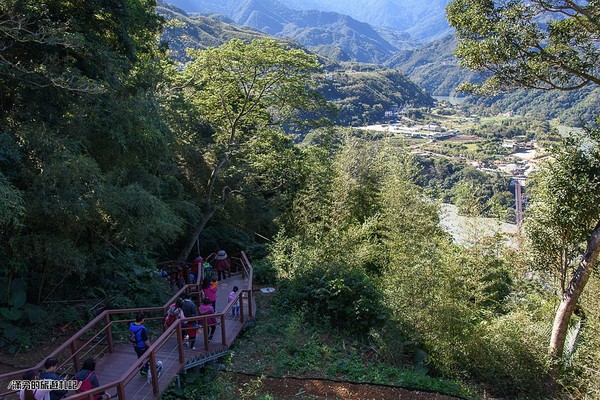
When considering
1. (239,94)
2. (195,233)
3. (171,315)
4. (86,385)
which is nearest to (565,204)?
(171,315)

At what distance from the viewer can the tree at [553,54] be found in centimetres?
780

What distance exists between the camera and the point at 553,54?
8.01 metres

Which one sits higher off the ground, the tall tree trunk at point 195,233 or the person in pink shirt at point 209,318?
the tall tree trunk at point 195,233

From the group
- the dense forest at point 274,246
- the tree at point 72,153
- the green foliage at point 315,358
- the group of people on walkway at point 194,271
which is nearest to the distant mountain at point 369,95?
the group of people on walkway at point 194,271

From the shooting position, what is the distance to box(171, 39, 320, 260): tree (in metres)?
13.9

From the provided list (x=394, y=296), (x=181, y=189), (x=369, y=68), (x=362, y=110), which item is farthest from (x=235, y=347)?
(x=369, y=68)

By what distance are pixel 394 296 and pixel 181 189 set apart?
351 inches

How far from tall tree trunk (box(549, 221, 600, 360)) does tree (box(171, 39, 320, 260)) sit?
31.0 ft

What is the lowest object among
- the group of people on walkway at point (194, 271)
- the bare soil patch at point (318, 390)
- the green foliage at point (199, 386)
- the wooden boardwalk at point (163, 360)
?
the bare soil patch at point (318, 390)

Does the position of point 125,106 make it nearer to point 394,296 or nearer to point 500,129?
point 394,296

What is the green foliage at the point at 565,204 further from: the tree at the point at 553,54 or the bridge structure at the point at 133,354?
the bridge structure at the point at 133,354

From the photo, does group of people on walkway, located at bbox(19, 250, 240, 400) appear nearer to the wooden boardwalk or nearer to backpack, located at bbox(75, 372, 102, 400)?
backpack, located at bbox(75, 372, 102, 400)

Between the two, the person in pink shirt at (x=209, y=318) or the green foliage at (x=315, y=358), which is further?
the person in pink shirt at (x=209, y=318)

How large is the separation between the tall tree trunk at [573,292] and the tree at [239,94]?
945 cm
